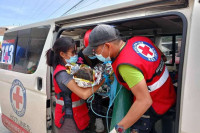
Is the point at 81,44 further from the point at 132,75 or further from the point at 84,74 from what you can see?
the point at 132,75

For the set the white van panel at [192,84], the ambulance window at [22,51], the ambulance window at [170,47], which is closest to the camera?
the white van panel at [192,84]

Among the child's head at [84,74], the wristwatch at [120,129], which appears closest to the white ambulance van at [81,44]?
the wristwatch at [120,129]

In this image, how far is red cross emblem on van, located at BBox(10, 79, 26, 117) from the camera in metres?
2.38

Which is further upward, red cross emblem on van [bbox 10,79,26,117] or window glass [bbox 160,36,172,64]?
window glass [bbox 160,36,172,64]

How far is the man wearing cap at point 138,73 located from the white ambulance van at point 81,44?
17 cm

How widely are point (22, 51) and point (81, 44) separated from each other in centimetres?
91

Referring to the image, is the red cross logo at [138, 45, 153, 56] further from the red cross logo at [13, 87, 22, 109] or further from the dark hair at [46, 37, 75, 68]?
the red cross logo at [13, 87, 22, 109]

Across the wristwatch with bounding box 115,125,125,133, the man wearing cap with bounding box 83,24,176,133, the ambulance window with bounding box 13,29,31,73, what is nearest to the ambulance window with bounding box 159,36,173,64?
the man wearing cap with bounding box 83,24,176,133

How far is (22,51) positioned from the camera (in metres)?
2.60

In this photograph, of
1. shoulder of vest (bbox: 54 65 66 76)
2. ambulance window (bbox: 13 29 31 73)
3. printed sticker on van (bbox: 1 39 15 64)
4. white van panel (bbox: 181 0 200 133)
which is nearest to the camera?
white van panel (bbox: 181 0 200 133)

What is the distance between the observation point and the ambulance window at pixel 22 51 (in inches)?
99.7

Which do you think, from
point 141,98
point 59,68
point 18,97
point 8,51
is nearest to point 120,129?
point 141,98

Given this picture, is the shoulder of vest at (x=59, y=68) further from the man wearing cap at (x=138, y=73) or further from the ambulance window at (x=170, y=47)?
the ambulance window at (x=170, y=47)

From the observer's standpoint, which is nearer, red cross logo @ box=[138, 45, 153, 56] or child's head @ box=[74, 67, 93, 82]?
red cross logo @ box=[138, 45, 153, 56]
